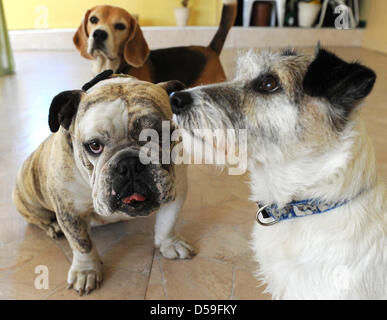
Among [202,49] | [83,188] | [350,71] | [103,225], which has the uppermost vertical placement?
[350,71]

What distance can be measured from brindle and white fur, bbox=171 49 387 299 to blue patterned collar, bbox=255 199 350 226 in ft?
0.06

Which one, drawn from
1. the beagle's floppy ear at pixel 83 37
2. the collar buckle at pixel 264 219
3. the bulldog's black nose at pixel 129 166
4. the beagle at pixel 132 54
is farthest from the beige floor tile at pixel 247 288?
the beagle's floppy ear at pixel 83 37

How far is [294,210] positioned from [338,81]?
0.45 meters

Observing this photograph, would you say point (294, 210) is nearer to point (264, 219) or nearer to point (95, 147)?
point (264, 219)

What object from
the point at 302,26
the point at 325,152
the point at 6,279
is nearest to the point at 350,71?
the point at 325,152

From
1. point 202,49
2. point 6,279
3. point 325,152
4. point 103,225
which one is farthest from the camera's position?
point 202,49

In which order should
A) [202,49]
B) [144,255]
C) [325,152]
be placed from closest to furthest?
[325,152] < [144,255] < [202,49]

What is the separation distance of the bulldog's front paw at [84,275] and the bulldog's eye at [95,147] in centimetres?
56

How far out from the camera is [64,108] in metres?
1.58

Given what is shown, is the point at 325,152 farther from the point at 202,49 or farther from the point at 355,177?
the point at 202,49

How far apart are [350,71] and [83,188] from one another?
1.19m

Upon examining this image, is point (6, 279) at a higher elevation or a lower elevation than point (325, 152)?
lower

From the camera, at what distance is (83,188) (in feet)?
5.54

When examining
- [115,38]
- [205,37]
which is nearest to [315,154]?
[115,38]
